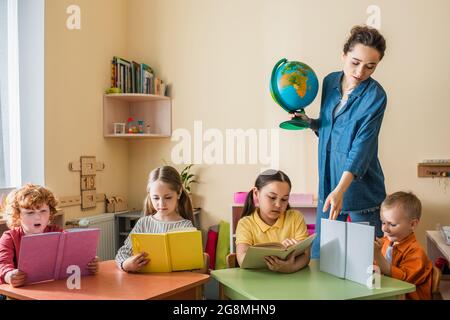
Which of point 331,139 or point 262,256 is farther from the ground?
point 331,139

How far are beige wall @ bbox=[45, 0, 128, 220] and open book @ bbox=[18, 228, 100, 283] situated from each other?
5.49ft

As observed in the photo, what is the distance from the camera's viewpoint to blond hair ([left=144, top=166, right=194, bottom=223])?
2.24 metres

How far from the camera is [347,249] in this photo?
5.48 feet

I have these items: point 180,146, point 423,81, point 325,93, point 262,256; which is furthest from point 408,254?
point 180,146

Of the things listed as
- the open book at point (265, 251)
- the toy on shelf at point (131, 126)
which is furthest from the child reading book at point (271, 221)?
the toy on shelf at point (131, 126)

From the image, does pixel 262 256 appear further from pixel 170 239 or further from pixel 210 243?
pixel 210 243

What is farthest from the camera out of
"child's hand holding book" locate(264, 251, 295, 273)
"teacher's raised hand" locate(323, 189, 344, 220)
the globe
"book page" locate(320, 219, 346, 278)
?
the globe

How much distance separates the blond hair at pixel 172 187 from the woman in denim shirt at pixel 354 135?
63 centimetres

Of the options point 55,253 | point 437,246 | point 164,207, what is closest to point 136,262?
point 55,253

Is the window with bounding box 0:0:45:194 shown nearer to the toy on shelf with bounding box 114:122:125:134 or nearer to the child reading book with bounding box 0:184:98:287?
the toy on shelf with bounding box 114:122:125:134

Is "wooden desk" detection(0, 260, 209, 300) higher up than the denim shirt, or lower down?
lower down

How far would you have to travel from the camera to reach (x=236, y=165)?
3.94 meters

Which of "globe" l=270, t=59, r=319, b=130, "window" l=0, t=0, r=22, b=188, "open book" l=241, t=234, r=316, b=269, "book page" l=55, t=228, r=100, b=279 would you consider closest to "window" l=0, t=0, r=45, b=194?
"window" l=0, t=0, r=22, b=188
